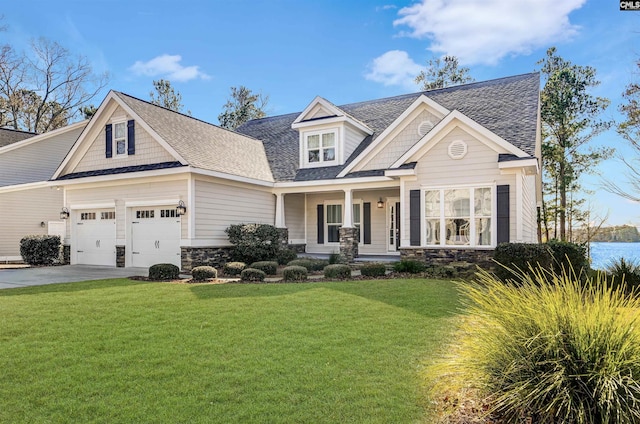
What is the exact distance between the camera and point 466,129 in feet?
40.1

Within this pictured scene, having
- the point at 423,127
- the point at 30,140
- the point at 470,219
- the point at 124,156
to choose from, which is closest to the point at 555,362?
the point at 470,219

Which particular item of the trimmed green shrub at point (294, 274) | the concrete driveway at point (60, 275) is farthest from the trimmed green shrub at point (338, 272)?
the concrete driveway at point (60, 275)

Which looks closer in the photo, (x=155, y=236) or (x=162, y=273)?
(x=162, y=273)

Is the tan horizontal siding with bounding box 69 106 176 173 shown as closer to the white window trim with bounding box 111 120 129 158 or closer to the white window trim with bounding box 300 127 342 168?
the white window trim with bounding box 111 120 129 158

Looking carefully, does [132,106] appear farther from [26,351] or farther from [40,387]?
[40,387]

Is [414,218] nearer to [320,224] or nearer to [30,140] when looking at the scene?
[320,224]

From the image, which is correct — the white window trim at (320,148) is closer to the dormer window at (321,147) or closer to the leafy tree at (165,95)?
the dormer window at (321,147)

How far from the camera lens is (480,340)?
3535 mm

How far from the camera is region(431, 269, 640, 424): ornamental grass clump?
2939 mm

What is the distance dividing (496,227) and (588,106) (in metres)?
15.7

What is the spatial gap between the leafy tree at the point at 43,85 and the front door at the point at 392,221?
2782cm

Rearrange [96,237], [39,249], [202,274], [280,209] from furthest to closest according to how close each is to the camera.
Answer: [280,209], [39,249], [96,237], [202,274]

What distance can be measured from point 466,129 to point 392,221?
6096mm

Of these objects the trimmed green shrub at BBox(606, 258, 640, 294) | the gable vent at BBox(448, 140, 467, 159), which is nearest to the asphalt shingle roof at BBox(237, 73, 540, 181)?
the gable vent at BBox(448, 140, 467, 159)
